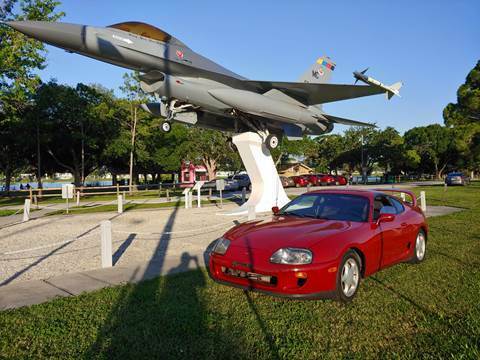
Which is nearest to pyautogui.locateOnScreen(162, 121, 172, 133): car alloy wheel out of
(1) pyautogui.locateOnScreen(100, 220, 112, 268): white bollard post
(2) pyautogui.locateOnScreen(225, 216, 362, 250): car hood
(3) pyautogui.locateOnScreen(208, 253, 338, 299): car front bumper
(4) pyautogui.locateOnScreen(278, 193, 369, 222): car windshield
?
(1) pyautogui.locateOnScreen(100, 220, 112, 268): white bollard post

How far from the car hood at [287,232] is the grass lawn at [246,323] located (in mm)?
707

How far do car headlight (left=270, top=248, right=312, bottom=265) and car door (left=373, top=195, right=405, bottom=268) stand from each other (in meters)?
1.60

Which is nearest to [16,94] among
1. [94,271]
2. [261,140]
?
Result: [261,140]

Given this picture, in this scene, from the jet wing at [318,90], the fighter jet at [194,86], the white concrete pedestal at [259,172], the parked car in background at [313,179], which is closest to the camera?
the fighter jet at [194,86]

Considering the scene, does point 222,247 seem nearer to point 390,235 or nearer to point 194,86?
point 390,235

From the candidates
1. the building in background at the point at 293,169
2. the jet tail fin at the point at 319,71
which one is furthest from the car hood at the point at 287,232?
the building in background at the point at 293,169

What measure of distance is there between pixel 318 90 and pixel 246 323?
490 inches

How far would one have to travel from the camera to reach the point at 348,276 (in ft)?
15.5

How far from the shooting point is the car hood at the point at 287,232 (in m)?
4.62

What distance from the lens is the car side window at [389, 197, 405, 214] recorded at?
20.7 ft

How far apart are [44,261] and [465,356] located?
282 inches

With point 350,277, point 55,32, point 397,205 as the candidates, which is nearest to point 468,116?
point 397,205

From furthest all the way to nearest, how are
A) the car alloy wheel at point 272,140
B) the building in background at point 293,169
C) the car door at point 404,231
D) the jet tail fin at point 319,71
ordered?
the building in background at point 293,169, the jet tail fin at point 319,71, the car alloy wheel at point 272,140, the car door at point 404,231

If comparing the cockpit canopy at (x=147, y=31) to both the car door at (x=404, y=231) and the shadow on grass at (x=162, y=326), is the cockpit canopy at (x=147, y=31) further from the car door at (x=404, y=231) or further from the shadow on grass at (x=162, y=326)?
the car door at (x=404, y=231)
